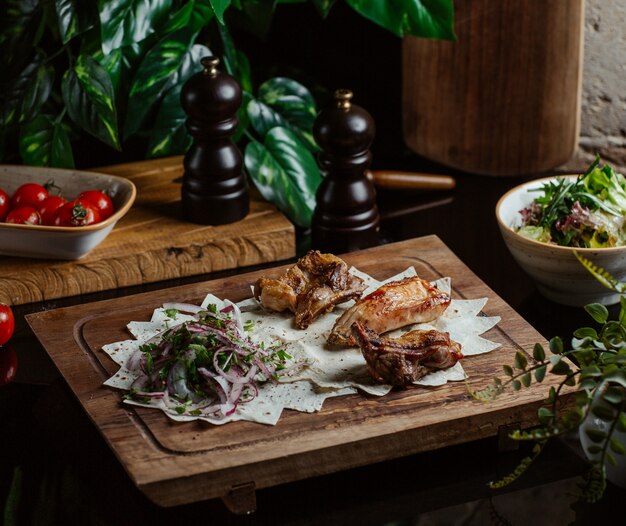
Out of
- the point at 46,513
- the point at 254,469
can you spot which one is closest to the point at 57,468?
the point at 46,513

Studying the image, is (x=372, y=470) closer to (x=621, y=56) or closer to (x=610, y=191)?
(x=610, y=191)

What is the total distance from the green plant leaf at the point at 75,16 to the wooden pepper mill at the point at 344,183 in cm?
61

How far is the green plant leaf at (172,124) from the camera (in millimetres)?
2738

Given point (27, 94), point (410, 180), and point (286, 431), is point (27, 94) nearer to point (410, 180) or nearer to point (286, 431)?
point (410, 180)

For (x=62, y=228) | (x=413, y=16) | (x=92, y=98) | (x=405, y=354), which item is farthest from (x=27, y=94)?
(x=405, y=354)

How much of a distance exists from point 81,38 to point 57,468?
1.33 meters

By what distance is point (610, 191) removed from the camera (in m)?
2.32

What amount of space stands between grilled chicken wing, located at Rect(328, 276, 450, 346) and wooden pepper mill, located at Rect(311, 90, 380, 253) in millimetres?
425

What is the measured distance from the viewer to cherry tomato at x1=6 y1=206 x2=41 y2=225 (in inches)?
95.3

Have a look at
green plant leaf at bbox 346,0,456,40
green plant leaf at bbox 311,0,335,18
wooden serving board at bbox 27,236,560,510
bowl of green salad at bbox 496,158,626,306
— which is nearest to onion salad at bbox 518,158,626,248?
bowl of green salad at bbox 496,158,626,306

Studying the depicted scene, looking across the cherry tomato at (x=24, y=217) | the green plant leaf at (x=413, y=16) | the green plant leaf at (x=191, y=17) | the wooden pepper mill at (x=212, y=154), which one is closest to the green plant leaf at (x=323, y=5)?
the green plant leaf at (x=413, y=16)

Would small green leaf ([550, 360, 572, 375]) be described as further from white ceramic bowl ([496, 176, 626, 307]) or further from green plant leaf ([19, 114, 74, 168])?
green plant leaf ([19, 114, 74, 168])

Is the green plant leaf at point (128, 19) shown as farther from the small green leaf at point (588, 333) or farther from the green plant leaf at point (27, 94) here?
the small green leaf at point (588, 333)

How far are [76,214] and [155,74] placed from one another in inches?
19.6
